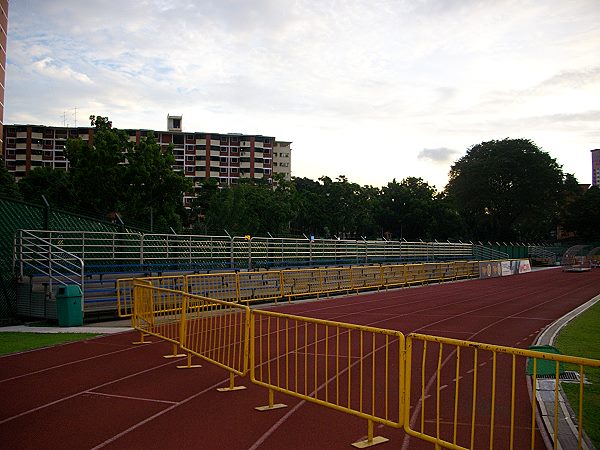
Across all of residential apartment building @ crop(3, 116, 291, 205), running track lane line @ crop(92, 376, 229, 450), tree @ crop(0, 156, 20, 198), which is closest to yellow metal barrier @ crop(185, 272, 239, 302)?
running track lane line @ crop(92, 376, 229, 450)

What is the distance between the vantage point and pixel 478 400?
741 cm

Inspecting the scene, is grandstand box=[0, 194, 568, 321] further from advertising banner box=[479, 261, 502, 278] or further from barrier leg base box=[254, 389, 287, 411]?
advertising banner box=[479, 261, 502, 278]

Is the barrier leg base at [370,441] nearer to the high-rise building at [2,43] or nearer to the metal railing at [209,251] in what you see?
the metal railing at [209,251]

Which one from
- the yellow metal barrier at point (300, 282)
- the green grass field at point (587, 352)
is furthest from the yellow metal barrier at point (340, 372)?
the yellow metal barrier at point (300, 282)

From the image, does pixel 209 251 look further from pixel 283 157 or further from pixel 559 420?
pixel 283 157

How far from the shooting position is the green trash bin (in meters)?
14.6

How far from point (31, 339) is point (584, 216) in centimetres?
10142

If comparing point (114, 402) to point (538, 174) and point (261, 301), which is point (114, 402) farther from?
point (538, 174)

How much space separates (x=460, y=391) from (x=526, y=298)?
18.3 metres

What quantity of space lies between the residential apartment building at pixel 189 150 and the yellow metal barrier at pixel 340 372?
3691 inches

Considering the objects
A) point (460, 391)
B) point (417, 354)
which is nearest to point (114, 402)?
point (460, 391)

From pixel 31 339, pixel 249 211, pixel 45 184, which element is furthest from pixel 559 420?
pixel 45 184

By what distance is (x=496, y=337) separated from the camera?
42.9ft

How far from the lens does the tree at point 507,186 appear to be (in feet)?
268
